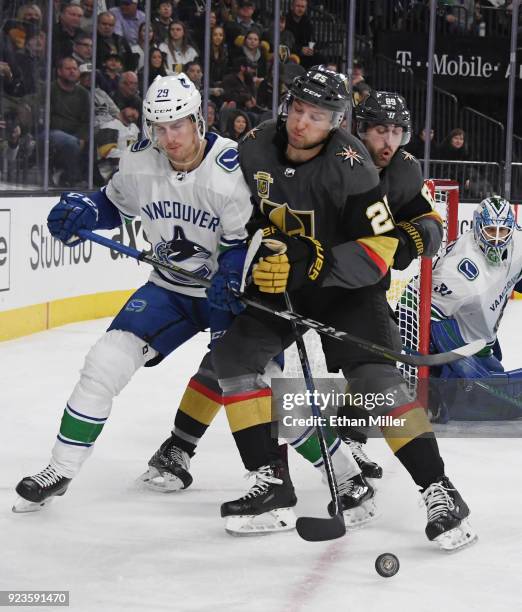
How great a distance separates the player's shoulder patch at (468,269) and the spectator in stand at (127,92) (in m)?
3.53

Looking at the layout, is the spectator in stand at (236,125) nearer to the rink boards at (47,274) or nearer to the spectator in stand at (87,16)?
the rink boards at (47,274)

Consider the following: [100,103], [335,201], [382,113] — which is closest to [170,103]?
[335,201]

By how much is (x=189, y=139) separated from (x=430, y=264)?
145 centimetres

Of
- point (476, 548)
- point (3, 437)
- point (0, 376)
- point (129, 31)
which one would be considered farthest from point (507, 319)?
point (476, 548)

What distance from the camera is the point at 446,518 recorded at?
2.71 metres

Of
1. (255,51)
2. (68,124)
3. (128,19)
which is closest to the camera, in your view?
(68,124)

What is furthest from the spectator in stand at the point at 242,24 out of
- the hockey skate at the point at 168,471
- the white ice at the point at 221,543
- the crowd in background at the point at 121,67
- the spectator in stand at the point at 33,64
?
the hockey skate at the point at 168,471

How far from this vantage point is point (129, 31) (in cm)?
747

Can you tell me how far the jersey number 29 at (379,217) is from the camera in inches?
109

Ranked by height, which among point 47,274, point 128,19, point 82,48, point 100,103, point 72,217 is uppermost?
point 128,19

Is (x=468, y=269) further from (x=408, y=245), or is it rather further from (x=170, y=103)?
(x=170, y=103)

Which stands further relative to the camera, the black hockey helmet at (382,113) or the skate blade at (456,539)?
the black hockey helmet at (382,113)

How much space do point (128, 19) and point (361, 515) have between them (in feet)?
16.9

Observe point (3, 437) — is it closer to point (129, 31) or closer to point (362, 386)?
point (362, 386)
